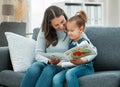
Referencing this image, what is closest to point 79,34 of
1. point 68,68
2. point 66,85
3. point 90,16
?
point 68,68

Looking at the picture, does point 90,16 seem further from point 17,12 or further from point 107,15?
point 17,12

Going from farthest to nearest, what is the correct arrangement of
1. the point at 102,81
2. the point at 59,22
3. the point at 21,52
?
the point at 21,52
the point at 59,22
the point at 102,81

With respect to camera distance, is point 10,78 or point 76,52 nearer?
point 76,52

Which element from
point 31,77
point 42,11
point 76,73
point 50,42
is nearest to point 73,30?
point 50,42

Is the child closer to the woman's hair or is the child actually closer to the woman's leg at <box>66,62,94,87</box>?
the woman's leg at <box>66,62,94,87</box>

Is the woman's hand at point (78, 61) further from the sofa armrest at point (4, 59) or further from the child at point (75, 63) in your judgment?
the sofa armrest at point (4, 59)

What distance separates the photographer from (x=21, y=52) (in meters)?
2.65

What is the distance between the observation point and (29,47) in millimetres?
2676

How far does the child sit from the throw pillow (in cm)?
46

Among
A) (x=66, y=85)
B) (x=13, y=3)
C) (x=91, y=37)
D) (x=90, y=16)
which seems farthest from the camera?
(x=13, y=3)

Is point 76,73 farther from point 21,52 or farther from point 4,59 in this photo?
point 4,59

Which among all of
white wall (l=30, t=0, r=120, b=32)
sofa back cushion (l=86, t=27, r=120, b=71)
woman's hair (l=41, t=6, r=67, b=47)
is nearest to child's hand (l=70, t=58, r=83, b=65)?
woman's hair (l=41, t=6, r=67, b=47)

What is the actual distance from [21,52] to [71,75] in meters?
0.76

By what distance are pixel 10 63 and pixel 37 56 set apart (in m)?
0.40
